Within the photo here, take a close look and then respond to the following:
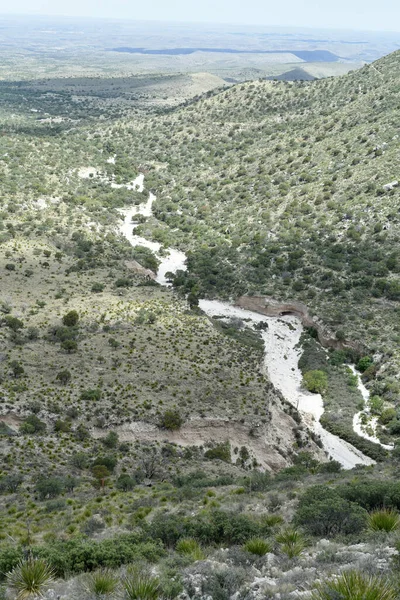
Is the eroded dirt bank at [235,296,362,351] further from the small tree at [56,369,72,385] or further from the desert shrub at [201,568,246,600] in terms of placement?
the desert shrub at [201,568,246,600]

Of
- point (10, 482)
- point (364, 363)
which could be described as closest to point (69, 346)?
point (10, 482)

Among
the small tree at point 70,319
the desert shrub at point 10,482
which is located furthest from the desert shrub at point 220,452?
the small tree at point 70,319

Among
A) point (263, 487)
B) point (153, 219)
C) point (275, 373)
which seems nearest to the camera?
point (263, 487)

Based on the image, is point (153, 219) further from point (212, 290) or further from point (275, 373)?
point (275, 373)

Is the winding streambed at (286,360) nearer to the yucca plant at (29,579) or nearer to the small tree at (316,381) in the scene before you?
the small tree at (316,381)

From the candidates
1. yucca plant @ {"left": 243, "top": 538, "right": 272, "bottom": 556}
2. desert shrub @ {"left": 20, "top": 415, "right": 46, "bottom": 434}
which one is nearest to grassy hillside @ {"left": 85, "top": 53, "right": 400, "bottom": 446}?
desert shrub @ {"left": 20, "top": 415, "right": 46, "bottom": 434}

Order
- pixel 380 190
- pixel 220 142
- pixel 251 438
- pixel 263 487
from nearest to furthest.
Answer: pixel 263 487
pixel 251 438
pixel 380 190
pixel 220 142

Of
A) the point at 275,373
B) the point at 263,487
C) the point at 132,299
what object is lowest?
the point at 275,373

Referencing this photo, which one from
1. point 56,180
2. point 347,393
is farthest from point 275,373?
point 56,180

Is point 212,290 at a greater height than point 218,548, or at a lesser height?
lesser
